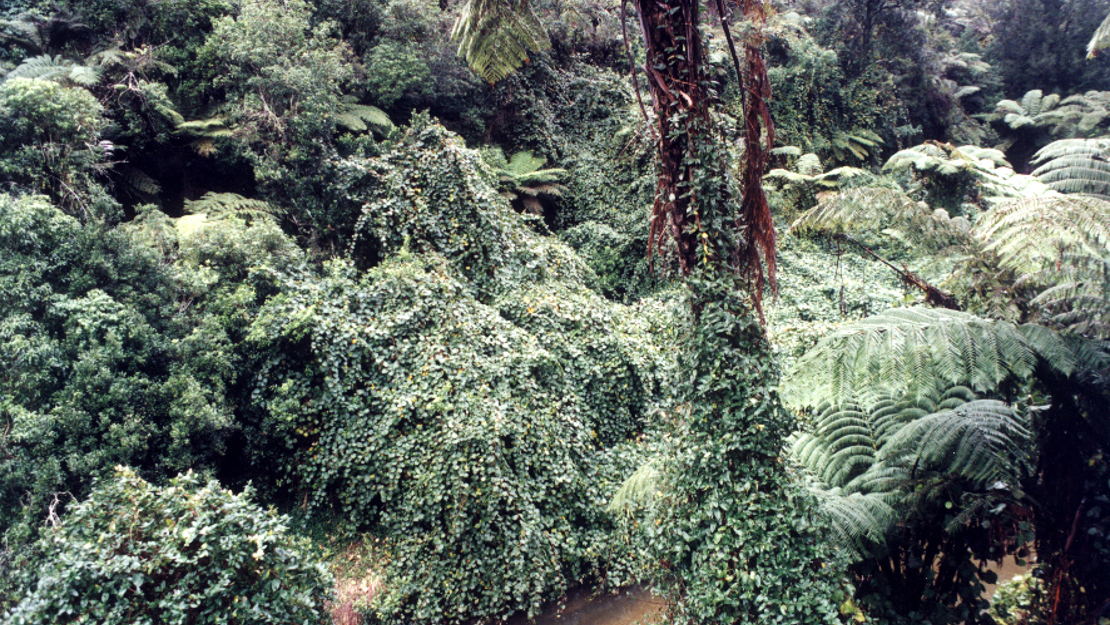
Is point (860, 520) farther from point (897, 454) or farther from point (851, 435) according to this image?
point (851, 435)

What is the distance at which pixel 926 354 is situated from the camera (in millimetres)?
3299

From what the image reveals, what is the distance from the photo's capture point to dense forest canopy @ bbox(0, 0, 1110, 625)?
3445 mm

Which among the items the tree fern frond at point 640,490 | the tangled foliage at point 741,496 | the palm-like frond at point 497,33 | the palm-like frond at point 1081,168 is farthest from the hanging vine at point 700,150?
the palm-like frond at point 1081,168

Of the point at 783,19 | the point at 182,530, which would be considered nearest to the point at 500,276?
the point at 182,530

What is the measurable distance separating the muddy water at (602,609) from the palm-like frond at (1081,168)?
14.5ft

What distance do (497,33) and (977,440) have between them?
367 centimetres

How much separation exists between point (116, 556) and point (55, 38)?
324 inches

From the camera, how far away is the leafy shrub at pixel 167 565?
3.42m

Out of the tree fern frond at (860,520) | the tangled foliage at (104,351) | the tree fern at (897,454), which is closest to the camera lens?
the tree fern at (897,454)


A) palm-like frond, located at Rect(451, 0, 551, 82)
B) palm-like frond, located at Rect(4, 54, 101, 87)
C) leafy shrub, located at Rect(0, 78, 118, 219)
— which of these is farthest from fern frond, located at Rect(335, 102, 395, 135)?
palm-like frond, located at Rect(451, 0, 551, 82)

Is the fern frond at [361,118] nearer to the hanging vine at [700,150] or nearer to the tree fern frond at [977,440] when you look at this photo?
the hanging vine at [700,150]

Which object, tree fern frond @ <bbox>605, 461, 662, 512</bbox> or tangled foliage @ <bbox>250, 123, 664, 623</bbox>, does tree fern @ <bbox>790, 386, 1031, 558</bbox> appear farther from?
tangled foliage @ <bbox>250, 123, 664, 623</bbox>

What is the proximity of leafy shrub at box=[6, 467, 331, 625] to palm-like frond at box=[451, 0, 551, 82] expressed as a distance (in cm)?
323

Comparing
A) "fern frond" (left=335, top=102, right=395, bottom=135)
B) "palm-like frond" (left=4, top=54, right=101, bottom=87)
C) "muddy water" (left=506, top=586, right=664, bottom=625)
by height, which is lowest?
"muddy water" (left=506, top=586, right=664, bottom=625)
